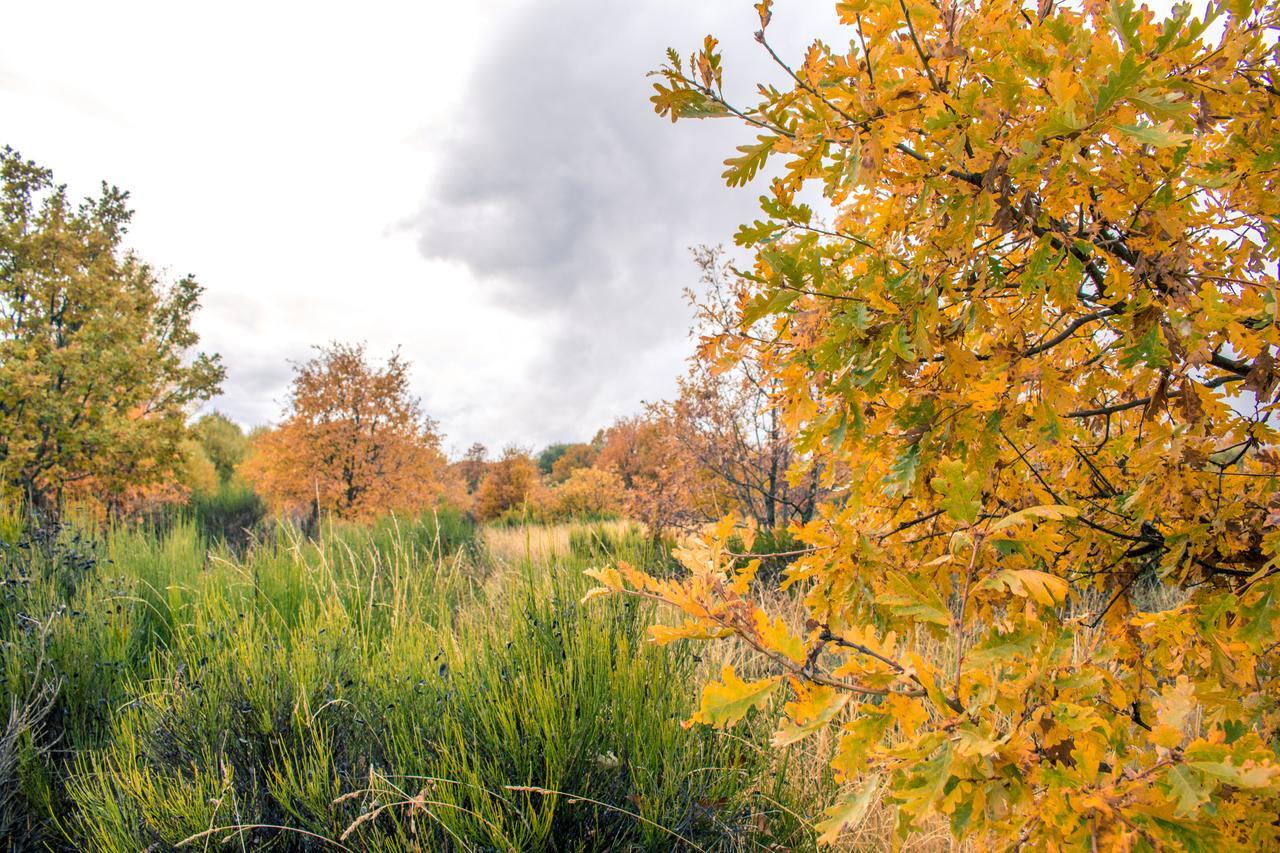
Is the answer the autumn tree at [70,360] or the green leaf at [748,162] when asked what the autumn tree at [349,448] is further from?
the green leaf at [748,162]

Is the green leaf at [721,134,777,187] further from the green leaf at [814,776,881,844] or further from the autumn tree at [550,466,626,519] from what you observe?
the autumn tree at [550,466,626,519]

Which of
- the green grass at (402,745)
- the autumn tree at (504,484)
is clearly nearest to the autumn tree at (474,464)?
the autumn tree at (504,484)

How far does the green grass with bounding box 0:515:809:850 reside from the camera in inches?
74.2

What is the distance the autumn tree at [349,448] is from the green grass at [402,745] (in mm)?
8308

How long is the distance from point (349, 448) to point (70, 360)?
166 inches

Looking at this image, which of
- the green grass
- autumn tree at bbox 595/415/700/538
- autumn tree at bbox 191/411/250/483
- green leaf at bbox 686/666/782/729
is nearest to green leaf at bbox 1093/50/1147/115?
green leaf at bbox 686/666/782/729

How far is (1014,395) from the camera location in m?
1.23

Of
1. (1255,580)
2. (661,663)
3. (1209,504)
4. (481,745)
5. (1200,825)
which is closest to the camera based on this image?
(1200,825)

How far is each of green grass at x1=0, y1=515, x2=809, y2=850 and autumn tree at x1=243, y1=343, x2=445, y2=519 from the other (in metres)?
8.31

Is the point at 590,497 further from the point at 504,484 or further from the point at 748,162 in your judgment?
the point at 748,162

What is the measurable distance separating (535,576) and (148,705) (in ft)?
5.42

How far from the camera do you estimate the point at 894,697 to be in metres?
0.87

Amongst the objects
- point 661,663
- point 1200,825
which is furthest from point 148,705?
point 1200,825

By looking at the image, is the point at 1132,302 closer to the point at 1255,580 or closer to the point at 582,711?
the point at 1255,580
